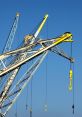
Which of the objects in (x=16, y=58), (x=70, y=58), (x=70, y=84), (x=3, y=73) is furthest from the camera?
(x=16, y=58)

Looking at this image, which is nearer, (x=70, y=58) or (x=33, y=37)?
(x=70, y=58)

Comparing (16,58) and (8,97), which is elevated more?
(16,58)

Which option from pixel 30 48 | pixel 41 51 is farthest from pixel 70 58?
pixel 41 51

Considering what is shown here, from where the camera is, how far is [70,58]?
81.3 meters

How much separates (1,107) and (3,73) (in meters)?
36.8

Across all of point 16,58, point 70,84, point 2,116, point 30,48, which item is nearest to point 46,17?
point 16,58

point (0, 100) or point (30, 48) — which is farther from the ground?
point (30, 48)

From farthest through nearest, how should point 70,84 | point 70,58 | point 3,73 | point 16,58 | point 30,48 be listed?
point 16,58 → point 70,58 → point 30,48 → point 70,84 → point 3,73

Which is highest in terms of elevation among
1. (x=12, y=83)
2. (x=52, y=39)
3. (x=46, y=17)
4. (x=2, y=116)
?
(x=46, y=17)

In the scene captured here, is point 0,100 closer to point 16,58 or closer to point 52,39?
point 16,58

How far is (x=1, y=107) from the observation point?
98.4m

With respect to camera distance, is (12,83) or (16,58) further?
(12,83)

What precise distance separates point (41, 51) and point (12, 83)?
115 ft

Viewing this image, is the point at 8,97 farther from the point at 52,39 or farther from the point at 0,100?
the point at 52,39
